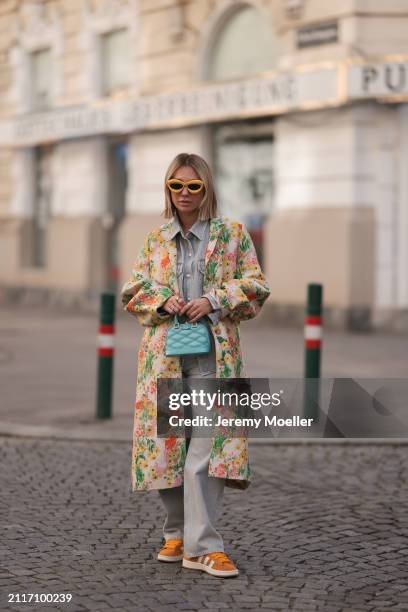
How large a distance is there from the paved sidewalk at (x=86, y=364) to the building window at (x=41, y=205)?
478 cm

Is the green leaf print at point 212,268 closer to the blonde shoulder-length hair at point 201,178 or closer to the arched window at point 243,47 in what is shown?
the blonde shoulder-length hair at point 201,178

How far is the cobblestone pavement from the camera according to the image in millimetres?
4664

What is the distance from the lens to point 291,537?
562 centimetres

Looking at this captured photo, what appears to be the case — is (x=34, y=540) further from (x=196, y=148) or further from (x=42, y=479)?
(x=196, y=148)

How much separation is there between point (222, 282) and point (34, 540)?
149 cm

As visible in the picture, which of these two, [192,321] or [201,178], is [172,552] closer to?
[192,321]

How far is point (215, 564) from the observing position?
490 centimetres

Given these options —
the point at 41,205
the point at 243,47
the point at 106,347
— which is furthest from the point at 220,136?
the point at 106,347

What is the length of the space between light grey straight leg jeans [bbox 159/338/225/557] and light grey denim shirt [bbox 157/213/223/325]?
283 millimetres

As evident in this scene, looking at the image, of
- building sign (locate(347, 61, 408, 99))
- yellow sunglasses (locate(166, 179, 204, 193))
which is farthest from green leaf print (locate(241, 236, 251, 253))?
building sign (locate(347, 61, 408, 99))

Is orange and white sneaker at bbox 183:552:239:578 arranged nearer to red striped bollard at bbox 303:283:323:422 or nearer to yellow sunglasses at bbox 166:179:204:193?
yellow sunglasses at bbox 166:179:204:193

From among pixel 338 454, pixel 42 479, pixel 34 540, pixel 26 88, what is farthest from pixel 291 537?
pixel 26 88

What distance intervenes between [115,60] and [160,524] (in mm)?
16358

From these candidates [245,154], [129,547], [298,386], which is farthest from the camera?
[245,154]
